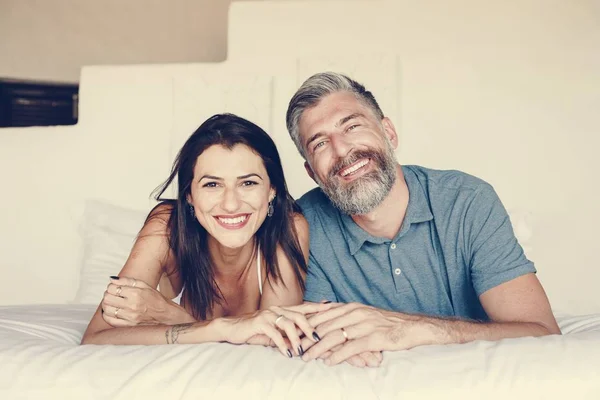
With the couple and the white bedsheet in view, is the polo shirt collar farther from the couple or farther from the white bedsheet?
the white bedsheet

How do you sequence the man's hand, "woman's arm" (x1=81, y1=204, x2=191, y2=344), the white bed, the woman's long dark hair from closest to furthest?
the man's hand
"woman's arm" (x1=81, y1=204, x2=191, y2=344)
the woman's long dark hair
the white bed

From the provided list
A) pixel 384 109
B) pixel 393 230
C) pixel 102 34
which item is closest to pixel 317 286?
pixel 393 230

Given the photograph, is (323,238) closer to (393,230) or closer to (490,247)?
(393,230)

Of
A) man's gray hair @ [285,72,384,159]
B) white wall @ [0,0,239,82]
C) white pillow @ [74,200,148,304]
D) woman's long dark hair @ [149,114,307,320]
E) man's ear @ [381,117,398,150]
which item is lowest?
white pillow @ [74,200,148,304]

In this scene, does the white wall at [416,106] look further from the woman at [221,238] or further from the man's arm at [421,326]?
the man's arm at [421,326]

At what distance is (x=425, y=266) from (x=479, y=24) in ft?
5.56

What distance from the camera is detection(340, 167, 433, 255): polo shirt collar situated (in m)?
1.82

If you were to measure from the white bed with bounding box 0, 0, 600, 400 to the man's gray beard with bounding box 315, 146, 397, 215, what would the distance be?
1.16 metres

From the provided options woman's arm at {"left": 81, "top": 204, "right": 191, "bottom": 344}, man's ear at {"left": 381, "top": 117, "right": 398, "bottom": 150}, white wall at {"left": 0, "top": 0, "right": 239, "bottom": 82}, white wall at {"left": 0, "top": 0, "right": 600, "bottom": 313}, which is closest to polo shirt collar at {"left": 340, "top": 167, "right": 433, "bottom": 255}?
man's ear at {"left": 381, "top": 117, "right": 398, "bottom": 150}

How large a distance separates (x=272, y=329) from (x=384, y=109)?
1882 millimetres

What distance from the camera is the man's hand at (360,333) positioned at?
1261 millimetres

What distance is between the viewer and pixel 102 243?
8.93 feet

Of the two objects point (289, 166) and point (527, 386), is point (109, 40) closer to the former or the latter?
point (289, 166)

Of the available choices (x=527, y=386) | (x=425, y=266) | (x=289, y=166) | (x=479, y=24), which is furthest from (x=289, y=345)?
(x=479, y=24)
